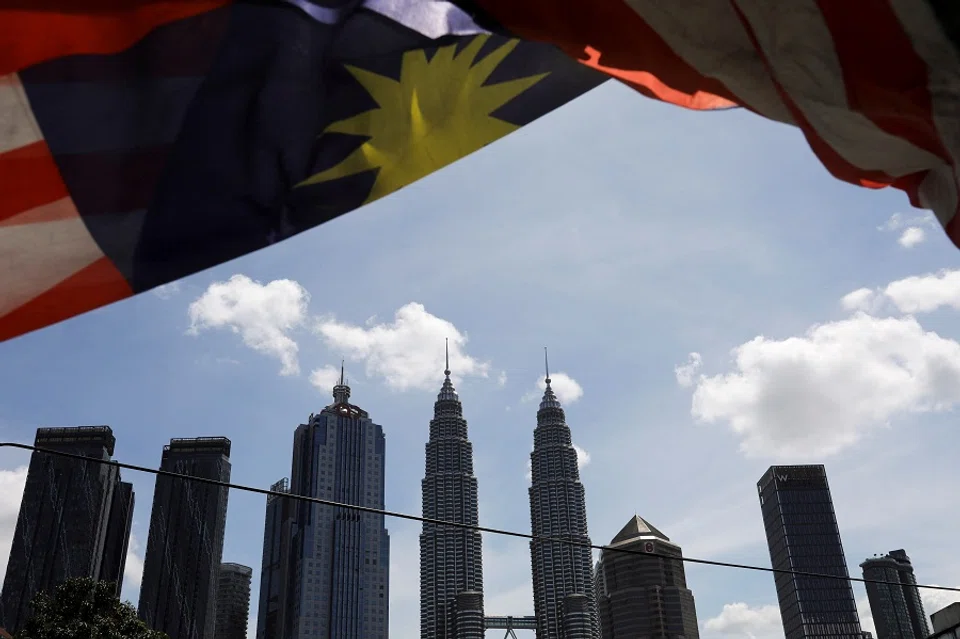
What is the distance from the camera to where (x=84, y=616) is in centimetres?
3234

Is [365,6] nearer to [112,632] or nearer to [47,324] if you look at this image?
[47,324]

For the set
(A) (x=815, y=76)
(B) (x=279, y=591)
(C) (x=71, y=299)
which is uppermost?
(B) (x=279, y=591)

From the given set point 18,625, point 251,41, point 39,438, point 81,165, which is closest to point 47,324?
point 81,165

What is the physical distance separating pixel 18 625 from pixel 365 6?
536 ft

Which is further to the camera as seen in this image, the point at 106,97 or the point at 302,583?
the point at 302,583

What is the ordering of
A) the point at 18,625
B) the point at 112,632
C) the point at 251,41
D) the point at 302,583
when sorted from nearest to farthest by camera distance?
the point at 251,41, the point at 112,632, the point at 18,625, the point at 302,583

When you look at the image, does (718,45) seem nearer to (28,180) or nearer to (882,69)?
(882,69)

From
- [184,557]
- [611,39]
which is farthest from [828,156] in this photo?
[184,557]

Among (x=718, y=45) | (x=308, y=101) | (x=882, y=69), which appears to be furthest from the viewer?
(x=308, y=101)

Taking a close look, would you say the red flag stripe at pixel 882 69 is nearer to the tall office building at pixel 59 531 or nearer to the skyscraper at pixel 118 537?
the tall office building at pixel 59 531

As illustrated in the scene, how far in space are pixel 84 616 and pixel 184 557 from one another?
144084 millimetres

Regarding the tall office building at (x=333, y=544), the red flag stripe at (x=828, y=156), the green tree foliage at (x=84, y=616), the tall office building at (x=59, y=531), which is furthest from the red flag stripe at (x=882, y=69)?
the tall office building at (x=333, y=544)

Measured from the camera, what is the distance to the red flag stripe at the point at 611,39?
4.06m

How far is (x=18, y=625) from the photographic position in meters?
140
